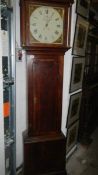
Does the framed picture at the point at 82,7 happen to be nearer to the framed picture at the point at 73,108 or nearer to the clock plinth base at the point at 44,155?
the framed picture at the point at 73,108

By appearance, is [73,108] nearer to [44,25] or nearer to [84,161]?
[84,161]

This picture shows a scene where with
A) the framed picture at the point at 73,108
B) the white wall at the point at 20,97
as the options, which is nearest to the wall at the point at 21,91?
the white wall at the point at 20,97

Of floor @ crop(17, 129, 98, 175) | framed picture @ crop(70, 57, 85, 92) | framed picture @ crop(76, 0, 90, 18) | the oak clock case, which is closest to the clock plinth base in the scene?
floor @ crop(17, 129, 98, 175)

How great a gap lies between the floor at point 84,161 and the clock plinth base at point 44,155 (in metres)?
0.30

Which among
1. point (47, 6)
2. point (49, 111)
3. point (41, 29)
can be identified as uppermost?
point (47, 6)

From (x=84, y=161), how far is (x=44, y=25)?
5.92 feet

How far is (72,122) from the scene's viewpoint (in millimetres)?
2383

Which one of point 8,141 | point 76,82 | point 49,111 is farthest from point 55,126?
point 76,82

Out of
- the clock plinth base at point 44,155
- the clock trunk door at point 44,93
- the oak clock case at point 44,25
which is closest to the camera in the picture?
the oak clock case at point 44,25

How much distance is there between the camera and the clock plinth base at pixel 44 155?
178 centimetres

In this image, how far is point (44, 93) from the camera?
1.72 metres

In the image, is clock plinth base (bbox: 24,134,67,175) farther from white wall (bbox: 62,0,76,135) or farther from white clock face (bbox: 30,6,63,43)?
white clock face (bbox: 30,6,63,43)

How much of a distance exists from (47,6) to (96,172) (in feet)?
6.38

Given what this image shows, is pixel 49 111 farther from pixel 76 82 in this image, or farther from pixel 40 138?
pixel 76 82
